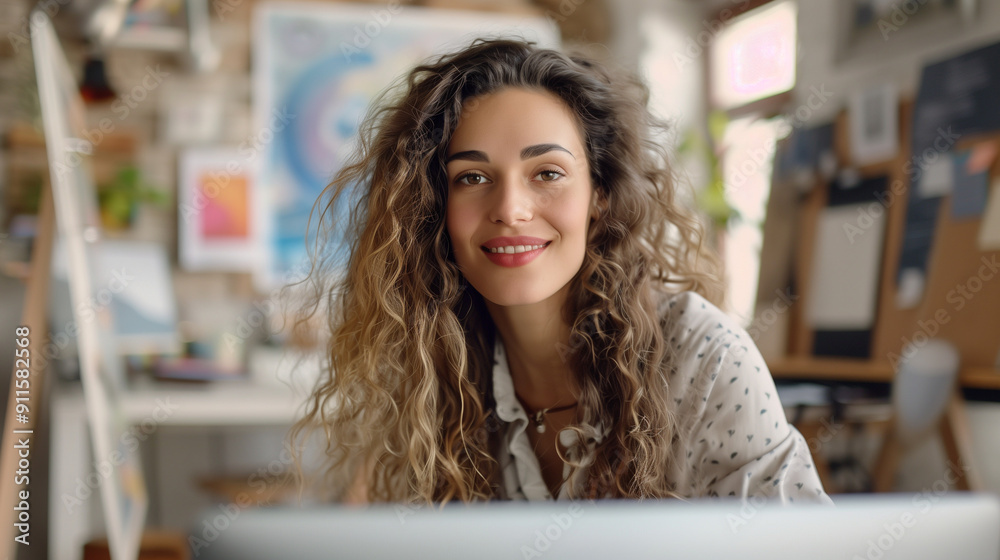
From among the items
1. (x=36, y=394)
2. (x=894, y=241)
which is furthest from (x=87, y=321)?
(x=894, y=241)

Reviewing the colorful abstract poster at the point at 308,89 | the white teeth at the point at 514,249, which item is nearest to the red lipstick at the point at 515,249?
the white teeth at the point at 514,249

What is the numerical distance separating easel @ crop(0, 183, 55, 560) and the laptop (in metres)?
1.12

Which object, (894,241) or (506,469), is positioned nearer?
(506,469)

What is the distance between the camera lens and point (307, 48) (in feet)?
9.62

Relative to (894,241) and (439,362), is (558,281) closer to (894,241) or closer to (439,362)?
(439,362)

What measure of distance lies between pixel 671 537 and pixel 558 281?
68cm

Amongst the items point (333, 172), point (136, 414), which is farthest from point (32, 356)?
point (333, 172)

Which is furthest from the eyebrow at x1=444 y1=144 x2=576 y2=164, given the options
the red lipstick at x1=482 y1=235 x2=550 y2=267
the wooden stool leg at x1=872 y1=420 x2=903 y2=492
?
the wooden stool leg at x1=872 y1=420 x2=903 y2=492

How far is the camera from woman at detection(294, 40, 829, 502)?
3.39 feet

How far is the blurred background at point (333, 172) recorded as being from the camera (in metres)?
2.07

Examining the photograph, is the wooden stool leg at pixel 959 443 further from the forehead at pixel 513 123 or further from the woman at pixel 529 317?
the forehead at pixel 513 123

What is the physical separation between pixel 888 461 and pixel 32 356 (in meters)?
2.31

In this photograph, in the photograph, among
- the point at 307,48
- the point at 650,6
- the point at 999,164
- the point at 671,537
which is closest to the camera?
the point at 671,537

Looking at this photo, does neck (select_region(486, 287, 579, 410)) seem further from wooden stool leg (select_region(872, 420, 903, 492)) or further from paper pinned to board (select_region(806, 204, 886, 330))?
paper pinned to board (select_region(806, 204, 886, 330))
